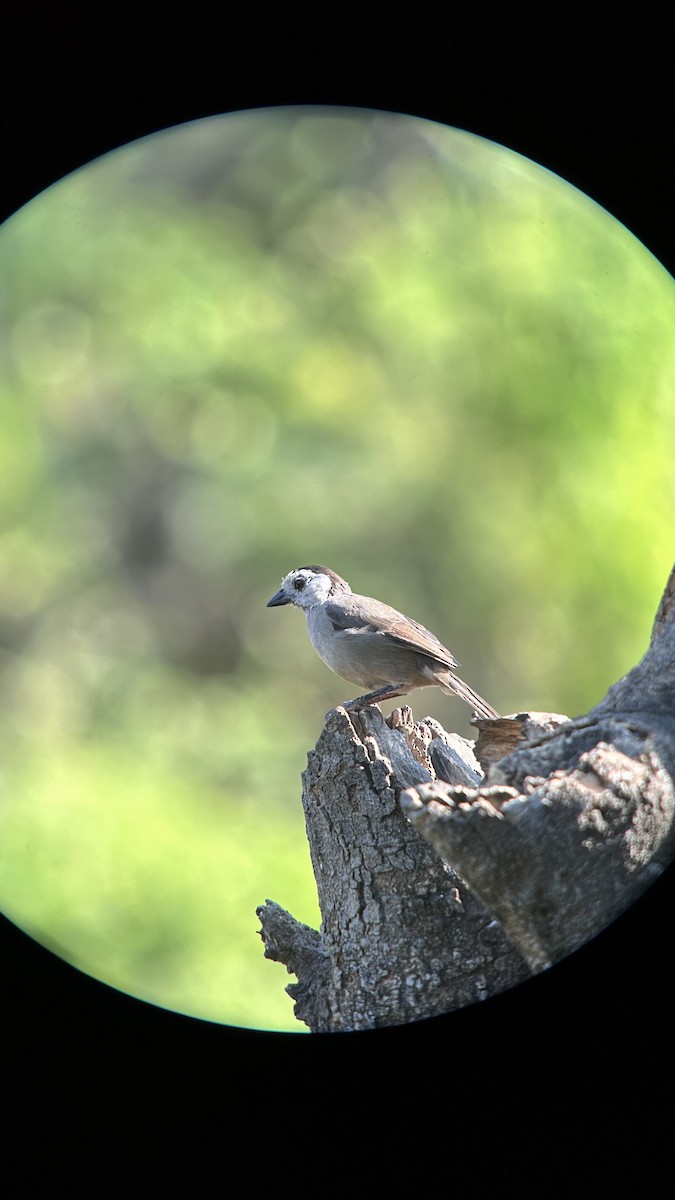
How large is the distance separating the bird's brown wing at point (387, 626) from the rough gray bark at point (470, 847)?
0.20 meters

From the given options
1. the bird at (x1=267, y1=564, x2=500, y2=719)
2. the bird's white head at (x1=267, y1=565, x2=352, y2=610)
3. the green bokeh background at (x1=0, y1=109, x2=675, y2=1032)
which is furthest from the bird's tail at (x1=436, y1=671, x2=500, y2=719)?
the bird's white head at (x1=267, y1=565, x2=352, y2=610)

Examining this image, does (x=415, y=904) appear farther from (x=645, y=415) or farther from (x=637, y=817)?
(x=645, y=415)

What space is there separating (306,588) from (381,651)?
0.32 meters

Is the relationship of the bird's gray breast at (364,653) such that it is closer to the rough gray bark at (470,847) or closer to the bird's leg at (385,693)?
the bird's leg at (385,693)

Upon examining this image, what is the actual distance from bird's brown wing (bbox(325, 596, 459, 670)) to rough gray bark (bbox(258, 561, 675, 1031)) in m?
0.20

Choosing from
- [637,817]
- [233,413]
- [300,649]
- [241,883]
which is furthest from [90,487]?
[637,817]

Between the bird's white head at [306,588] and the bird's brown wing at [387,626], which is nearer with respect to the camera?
the bird's brown wing at [387,626]

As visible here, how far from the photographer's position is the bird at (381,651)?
8.48 feet

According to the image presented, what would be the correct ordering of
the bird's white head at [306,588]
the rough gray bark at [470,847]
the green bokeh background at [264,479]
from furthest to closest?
the green bokeh background at [264,479] < the bird's white head at [306,588] < the rough gray bark at [470,847]

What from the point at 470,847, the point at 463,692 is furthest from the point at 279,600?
the point at 470,847

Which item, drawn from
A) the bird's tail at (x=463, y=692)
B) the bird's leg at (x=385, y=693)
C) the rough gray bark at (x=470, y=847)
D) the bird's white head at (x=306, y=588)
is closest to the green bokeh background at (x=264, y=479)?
the bird's tail at (x=463, y=692)

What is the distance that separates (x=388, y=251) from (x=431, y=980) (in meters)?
2.58

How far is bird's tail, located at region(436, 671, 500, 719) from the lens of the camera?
2600 mm

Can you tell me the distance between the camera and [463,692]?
2635 mm
